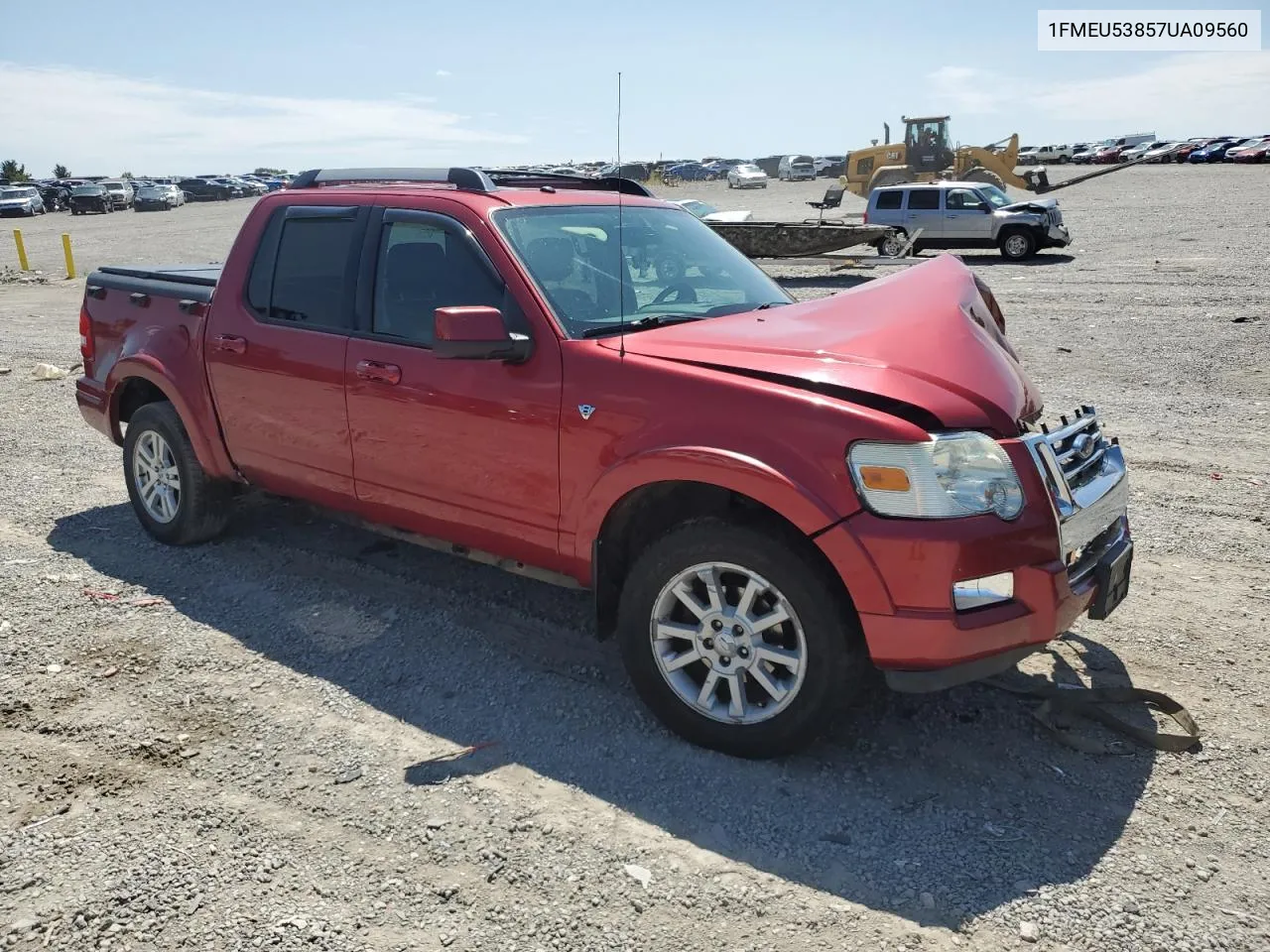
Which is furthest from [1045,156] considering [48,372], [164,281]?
[164,281]

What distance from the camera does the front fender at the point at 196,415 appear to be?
5.26m

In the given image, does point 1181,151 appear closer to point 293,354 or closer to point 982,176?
point 982,176

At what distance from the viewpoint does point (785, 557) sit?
10.8 ft

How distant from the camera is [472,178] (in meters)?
4.49

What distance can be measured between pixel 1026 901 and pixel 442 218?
3279 mm

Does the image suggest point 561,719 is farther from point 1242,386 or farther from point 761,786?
point 1242,386

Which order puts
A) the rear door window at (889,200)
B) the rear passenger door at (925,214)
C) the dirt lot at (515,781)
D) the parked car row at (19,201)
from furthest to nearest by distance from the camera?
the parked car row at (19,201), the rear door window at (889,200), the rear passenger door at (925,214), the dirt lot at (515,781)

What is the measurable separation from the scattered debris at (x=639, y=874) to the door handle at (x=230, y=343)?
321cm

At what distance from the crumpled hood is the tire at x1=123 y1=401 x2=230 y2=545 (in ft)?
9.57

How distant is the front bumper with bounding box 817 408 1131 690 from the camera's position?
3.08 metres

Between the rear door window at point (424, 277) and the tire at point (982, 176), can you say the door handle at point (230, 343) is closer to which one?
the rear door window at point (424, 277)

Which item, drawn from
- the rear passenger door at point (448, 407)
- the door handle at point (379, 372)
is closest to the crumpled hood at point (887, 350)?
the rear passenger door at point (448, 407)

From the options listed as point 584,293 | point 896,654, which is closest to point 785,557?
point 896,654

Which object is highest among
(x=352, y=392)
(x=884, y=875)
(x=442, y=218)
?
(x=442, y=218)
